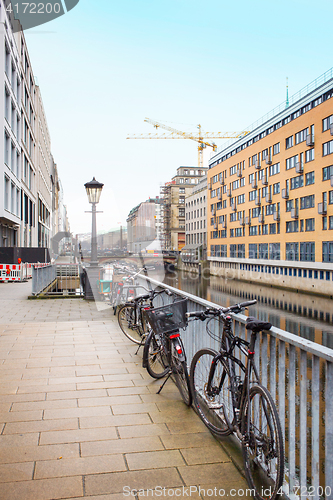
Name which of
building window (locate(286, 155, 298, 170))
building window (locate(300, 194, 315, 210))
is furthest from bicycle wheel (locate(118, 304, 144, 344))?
building window (locate(286, 155, 298, 170))

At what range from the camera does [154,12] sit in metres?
10.8

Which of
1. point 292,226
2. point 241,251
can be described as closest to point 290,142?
point 292,226

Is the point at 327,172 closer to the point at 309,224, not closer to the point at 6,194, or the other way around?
the point at 309,224

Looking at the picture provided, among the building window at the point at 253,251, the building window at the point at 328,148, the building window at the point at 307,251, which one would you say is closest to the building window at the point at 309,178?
the building window at the point at 328,148

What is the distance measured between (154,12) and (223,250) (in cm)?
5587

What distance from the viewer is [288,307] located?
35.4 metres

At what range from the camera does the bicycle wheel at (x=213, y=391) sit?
11.3 feet

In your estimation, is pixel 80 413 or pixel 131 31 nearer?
pixel 80 413

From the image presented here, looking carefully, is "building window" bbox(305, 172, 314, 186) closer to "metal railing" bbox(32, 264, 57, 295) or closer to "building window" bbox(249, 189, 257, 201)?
"building window" bbox(249, 189, 257, 201)

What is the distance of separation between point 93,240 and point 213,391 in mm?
11257

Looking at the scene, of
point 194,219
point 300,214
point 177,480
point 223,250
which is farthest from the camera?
point 194,219

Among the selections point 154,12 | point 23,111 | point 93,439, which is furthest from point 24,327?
point 23,111

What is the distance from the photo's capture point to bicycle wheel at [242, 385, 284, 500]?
2.47m

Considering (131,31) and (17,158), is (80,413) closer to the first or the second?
(131,31)
